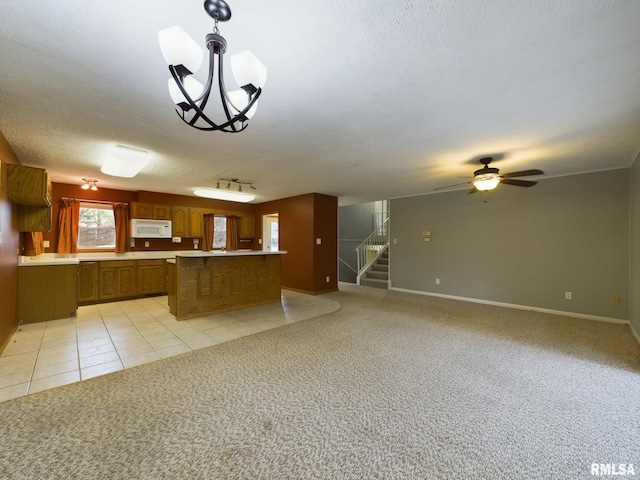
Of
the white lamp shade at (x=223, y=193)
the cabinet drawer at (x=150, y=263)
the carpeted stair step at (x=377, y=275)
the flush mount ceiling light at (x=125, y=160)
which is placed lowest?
the carpeted stair step at (x=377, y=275)

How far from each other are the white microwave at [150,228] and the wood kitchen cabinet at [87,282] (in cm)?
107

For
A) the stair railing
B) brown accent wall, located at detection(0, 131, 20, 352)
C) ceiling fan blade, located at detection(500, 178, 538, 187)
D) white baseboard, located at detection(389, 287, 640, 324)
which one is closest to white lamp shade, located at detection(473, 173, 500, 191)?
ceiling fan blade, located at detection(500, 178, 538, 187)

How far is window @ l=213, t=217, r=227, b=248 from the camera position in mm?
7625

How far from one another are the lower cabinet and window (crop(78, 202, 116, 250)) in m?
0.95

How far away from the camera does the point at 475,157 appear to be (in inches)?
147

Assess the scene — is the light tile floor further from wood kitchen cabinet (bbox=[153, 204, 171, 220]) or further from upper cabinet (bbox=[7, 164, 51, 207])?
wood kitchen cabinet (bbox=[153, 204, 171, 220])

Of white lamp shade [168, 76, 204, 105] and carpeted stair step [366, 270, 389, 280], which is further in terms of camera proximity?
carpeted stair step [366, 270, 389, 280]

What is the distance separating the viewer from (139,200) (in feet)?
20.4

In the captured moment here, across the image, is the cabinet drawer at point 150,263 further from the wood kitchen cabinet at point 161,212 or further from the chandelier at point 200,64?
the chandelier at point 200,64

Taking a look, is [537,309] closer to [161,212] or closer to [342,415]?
[342,415]

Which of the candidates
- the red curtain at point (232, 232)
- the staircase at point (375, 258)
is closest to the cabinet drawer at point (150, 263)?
the red curtain at point (232, 232)

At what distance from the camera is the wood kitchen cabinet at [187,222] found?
21.7 feet

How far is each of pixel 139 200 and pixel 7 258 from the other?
10.9 ft

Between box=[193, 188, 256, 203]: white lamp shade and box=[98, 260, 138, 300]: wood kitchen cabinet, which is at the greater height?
box=[193, 188, 256, 203]: white lamp shade
